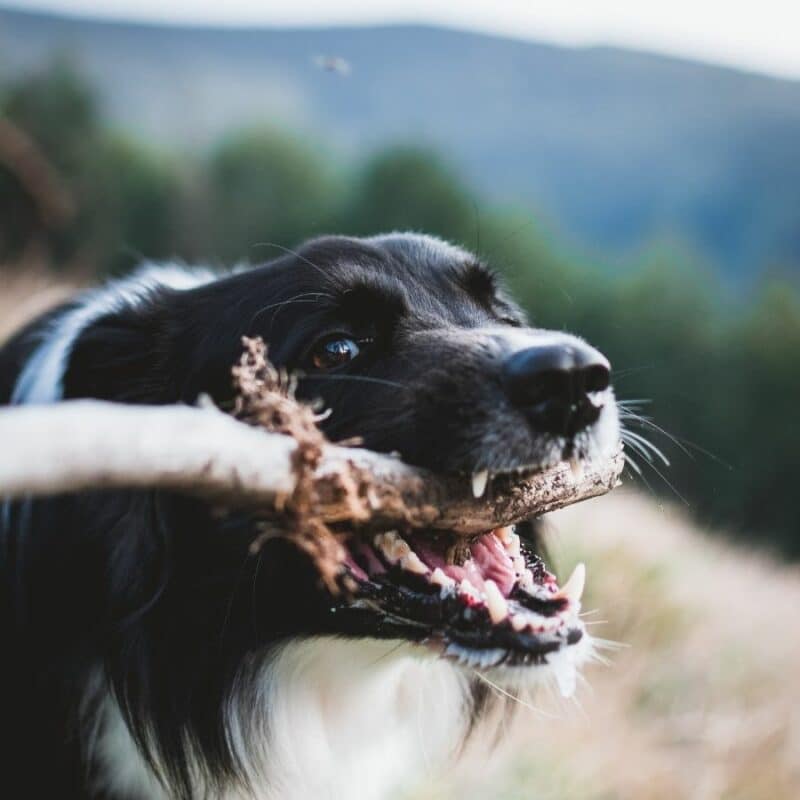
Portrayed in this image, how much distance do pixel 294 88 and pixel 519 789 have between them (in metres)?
63.7

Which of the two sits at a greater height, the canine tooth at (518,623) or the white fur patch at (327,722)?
the canine tooth at (518,623)

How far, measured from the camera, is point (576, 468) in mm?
2408

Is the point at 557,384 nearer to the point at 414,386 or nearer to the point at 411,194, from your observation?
the point at 414,386

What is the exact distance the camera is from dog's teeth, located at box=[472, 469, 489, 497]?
229cm

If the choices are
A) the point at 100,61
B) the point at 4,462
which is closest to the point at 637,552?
the point at 4,462

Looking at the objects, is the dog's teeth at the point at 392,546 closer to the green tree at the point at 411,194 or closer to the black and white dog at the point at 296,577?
the black and white dog at the point at 296,577

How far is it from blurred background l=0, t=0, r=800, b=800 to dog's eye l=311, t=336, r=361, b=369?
48 centimetres

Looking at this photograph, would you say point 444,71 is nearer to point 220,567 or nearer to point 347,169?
point 347,169

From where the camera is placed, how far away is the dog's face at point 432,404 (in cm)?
232

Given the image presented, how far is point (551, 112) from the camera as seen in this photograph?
73562mm

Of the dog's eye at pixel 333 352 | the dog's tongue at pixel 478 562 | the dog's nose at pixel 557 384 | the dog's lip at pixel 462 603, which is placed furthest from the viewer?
the dog's eye at pixel 333 352

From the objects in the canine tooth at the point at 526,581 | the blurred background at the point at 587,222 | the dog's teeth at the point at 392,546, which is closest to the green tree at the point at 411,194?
the blurred background at the point at 587,222

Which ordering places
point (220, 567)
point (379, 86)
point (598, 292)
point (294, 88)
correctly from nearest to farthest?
point (220, 567)
point (598, 292)
point (294, 88)
point (379, 86)

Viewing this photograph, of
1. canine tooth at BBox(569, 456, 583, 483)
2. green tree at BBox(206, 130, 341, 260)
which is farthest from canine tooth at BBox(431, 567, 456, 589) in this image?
green tree at BBox(206, 130, 341, 260)
